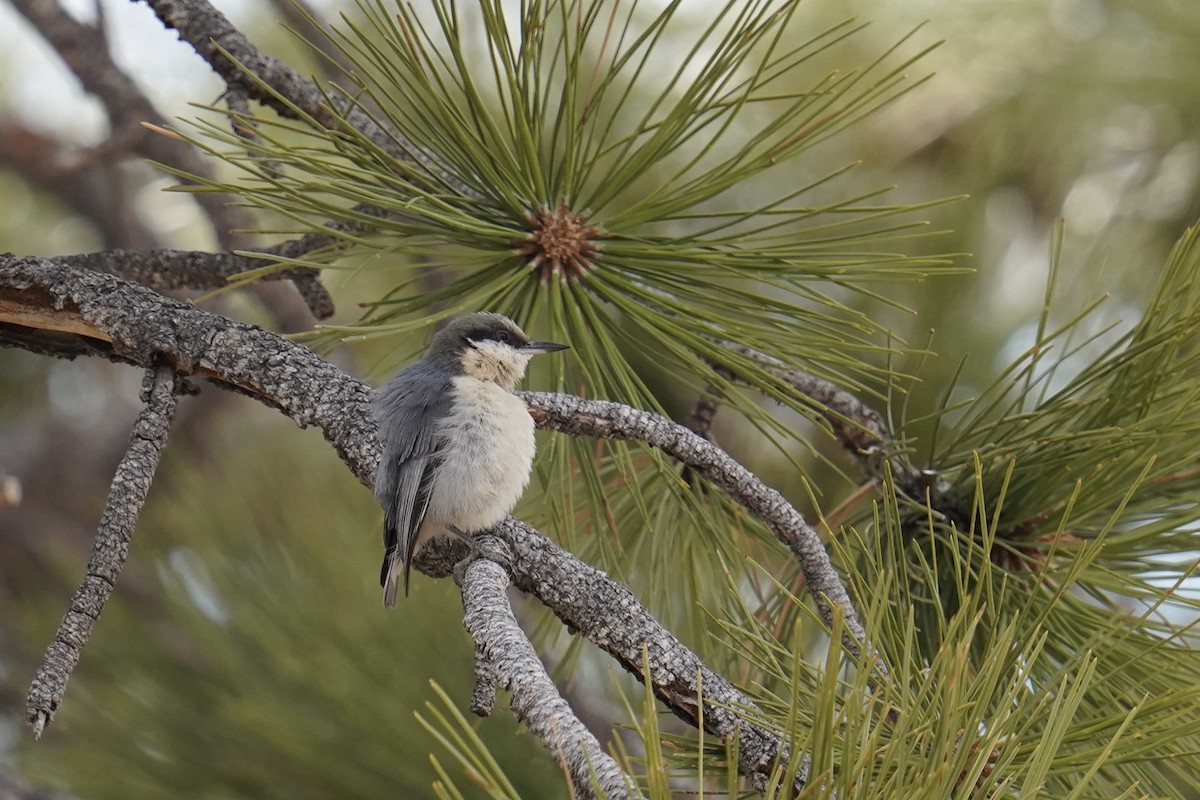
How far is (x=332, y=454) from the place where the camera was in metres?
4.69

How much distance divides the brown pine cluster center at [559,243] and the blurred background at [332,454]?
0.49 meters

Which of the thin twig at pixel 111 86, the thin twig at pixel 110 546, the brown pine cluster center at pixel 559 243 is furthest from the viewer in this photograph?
the thin twig at pixel 111 86

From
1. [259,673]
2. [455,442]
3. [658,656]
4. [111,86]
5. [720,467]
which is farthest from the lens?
[111,86]

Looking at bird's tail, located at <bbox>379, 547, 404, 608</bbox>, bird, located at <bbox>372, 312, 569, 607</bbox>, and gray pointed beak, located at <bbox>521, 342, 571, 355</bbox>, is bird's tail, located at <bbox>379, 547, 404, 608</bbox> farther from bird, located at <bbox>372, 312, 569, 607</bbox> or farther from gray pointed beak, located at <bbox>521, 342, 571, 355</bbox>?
gray pointed beak, located at <bbox>521, 342, 571, 355</bbox>

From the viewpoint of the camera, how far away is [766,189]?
12.3 ft

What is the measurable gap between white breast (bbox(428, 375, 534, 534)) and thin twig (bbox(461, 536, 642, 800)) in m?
0.42

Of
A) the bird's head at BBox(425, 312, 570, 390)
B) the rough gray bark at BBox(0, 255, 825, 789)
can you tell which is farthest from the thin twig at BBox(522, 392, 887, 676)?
the bird's head at BBox(425, 312, 570, 390)

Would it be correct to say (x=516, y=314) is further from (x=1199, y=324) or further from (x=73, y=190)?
(x=73, y=190)

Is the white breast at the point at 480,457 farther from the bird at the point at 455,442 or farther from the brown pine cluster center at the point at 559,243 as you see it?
the brown pine cluster center at the point at 559,243

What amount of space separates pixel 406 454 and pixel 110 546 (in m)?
0.63

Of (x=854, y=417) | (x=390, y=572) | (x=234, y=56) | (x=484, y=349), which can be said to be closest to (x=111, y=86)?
(x=234, y=56)

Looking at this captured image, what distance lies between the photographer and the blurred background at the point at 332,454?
2646 millimetres

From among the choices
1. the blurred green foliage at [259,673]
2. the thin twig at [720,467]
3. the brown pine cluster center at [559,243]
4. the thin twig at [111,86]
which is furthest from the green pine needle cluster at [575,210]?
the thin twig at [111,86]

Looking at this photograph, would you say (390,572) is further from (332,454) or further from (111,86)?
(332,454)
